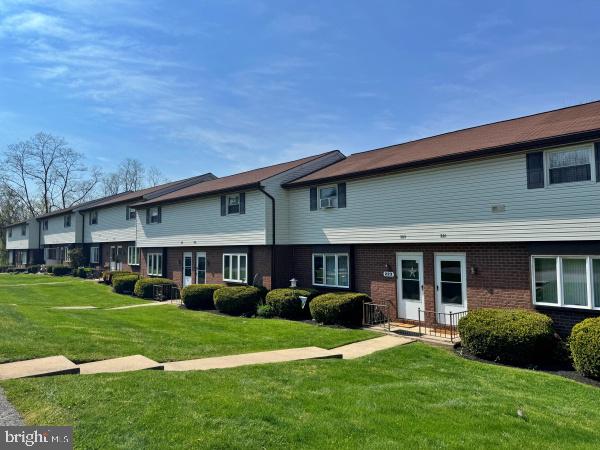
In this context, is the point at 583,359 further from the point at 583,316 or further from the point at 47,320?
the point at 47,320

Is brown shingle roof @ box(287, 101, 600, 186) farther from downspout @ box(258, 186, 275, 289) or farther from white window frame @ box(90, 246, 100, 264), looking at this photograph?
white window frame @ box(90, 246, 100, 264)

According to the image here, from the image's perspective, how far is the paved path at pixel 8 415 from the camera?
485 cm

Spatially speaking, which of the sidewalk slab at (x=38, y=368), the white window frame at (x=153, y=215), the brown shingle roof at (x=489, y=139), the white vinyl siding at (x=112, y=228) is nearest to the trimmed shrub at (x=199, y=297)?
the brown shingle roof at (x=489, y=139)

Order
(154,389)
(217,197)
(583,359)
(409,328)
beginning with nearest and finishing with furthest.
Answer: (154,389)
(583,359)
(409,328)
(217,197)

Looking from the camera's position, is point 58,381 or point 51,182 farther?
point 51,182

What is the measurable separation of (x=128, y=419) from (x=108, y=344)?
5700 millimetres

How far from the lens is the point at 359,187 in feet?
53.7

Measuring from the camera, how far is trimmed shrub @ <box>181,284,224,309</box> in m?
20.0

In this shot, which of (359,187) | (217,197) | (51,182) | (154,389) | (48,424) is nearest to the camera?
(48,424)

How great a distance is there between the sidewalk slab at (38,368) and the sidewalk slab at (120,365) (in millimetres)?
291

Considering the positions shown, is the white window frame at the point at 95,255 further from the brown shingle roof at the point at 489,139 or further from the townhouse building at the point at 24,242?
the brown shingle roof at the point at 489,139

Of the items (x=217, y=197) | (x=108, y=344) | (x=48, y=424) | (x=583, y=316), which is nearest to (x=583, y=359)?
(x=583, y=316)

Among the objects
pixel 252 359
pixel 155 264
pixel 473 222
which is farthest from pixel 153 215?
pixel 473 222

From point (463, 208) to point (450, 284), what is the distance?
8.30 ft
